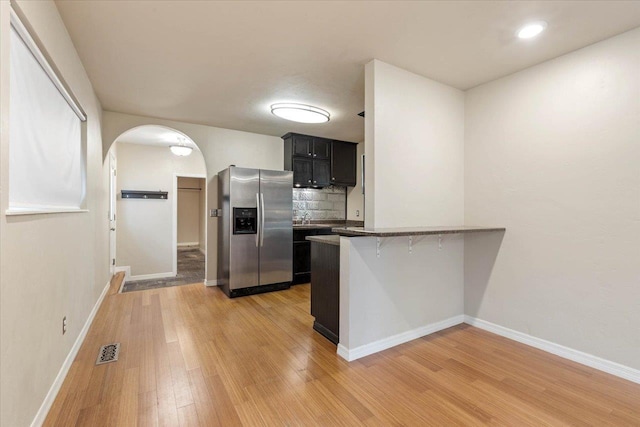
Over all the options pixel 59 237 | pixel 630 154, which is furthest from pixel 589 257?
pixel 59 237

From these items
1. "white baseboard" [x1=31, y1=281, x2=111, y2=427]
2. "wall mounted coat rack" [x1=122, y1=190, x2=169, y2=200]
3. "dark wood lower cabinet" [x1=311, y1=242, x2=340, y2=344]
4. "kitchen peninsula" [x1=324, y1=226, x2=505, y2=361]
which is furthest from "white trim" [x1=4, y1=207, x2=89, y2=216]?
"wall mounted coat rack" [x1=122, y1=190, x2=169, y2=200]

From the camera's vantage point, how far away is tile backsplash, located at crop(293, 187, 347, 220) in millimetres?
5559

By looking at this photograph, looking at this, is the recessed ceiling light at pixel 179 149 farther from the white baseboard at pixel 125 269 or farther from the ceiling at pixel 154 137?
the white baseboard at pixel 125 269

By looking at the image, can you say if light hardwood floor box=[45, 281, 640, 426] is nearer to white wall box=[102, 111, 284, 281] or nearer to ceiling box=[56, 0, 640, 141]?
white wall box=[102, 111, 284, 281]

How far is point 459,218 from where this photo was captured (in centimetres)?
326

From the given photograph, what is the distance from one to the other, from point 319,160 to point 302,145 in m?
0.43

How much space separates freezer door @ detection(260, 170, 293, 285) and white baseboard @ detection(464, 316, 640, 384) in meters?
2.70

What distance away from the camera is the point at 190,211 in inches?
397

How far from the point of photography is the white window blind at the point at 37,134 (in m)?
1.47

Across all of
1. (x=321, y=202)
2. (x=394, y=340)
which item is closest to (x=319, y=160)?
(x=321, y=202)

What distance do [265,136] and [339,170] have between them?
1517 mm

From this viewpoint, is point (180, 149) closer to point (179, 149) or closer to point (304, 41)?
point (179, 149)

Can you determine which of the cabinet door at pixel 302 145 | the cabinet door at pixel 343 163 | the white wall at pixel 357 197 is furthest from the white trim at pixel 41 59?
the white wall at pixel 357 197

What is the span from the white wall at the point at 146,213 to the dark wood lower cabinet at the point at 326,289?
177 inches
